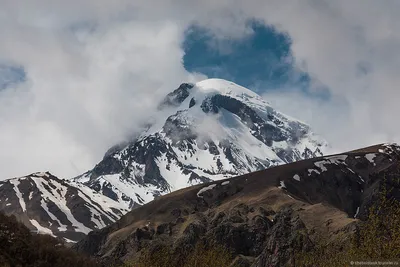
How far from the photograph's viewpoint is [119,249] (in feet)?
620

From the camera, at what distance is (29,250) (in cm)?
3859

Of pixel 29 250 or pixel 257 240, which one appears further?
pixel 257 240

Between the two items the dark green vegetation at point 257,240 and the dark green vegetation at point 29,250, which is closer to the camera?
the dark green vegetation at point 257,240

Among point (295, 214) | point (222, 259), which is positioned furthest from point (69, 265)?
point (295, 214)

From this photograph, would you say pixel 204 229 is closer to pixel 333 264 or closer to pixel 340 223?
pixel 340 223

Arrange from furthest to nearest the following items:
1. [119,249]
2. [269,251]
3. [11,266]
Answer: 1. [119,249]
2. [269,251]
3. [11,266]

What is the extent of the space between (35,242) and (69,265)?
127 inches

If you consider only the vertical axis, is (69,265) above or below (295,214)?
below

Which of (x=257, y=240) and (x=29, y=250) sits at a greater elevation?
(x=257, y=240)

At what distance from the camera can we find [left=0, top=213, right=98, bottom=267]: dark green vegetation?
3741 centimetres

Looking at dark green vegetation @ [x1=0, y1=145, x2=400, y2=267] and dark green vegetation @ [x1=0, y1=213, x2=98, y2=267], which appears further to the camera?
dark green vegetation @ [x1=0, y1=213, x2=98, y2=267]

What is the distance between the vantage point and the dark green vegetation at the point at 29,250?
37.4m

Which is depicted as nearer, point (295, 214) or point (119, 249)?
point (295, 214)

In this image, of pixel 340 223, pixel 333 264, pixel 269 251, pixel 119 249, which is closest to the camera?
pixel 333 264
